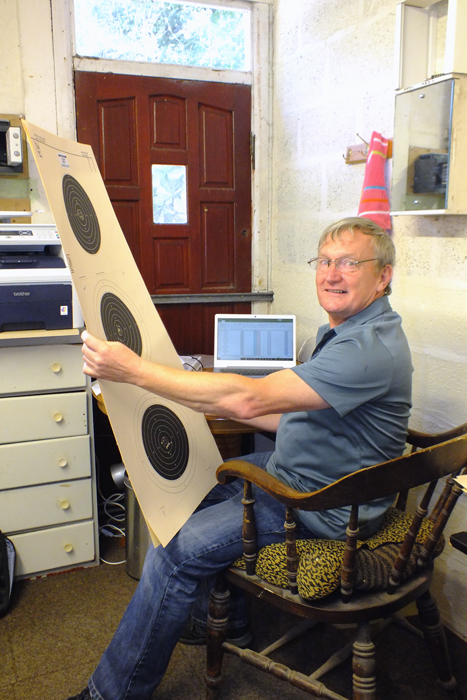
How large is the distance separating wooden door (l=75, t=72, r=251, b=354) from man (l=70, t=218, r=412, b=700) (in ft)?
4.84

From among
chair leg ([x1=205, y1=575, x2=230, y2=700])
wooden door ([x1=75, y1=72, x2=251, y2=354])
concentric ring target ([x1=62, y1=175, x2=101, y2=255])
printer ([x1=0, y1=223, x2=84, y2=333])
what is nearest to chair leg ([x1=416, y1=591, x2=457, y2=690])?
chair leg ([x1=205, y1=575, x2=230, y2=700])

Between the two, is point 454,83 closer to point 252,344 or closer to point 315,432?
point 315,432

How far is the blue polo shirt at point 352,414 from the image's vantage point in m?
1.32

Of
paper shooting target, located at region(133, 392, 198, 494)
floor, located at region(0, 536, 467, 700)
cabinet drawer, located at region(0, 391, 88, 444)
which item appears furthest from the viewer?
cabinet drawer, located at region(0, 391, 88, 444)

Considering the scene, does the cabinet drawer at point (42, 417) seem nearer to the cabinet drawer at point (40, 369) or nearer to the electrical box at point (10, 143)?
the cabinet drawer at point (40, 369)

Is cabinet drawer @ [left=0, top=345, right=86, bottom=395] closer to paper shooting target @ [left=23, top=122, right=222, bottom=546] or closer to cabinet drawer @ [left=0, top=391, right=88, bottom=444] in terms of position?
cabinet drawer @ [left=0, top=391, right=88, bottom=444]

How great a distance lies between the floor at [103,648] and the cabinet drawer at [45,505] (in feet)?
0.80

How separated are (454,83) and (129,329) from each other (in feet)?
3.50

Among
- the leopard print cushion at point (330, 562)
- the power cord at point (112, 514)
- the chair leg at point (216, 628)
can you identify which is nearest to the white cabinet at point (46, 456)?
the power cord at point (112, 514)

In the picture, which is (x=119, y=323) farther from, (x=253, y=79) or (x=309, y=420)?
(x=253, y=79)

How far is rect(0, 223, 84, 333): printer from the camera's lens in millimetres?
2035

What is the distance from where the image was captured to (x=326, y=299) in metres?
1.51

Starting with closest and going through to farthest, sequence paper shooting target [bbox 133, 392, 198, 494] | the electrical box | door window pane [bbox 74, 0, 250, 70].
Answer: paper shooting target [bbox 133, 392, 198, 494], the electrical box, door window pane [bbox 74, 0, 250, 70]

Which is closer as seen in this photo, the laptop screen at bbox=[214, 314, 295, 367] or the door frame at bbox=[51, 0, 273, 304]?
the laptop screen at bbox=[214, 314, 295, 367]
